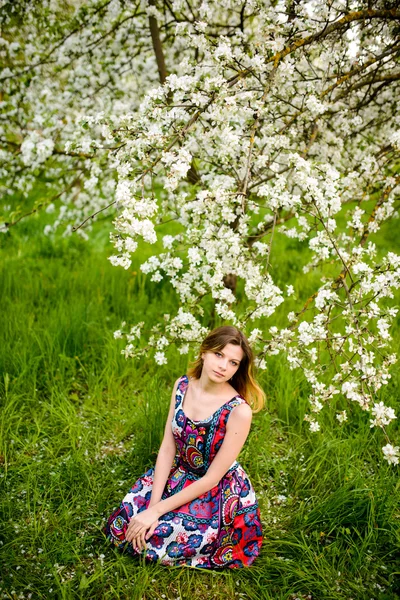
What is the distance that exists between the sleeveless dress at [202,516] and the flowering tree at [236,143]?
20.0 inches

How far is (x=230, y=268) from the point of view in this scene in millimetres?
2959

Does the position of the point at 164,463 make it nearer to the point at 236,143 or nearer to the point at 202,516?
the point at 202,516

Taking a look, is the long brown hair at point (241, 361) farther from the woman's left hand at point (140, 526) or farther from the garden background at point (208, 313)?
the woman's left hand at point (140, 526)

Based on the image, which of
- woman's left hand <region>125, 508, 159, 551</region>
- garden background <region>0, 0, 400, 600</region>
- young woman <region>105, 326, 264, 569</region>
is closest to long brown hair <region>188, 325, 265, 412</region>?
young woman <region>105, 326, 264, 569</region>

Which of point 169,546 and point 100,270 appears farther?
point 100,270

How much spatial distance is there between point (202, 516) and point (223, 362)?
0.72 m

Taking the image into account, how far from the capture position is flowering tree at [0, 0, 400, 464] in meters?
2.33

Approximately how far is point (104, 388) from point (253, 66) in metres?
2.27

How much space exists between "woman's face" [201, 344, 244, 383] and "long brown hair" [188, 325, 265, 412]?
19 millimetres

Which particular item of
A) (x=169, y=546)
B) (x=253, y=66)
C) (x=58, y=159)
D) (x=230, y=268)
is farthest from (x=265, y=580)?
(x=58, y=159)

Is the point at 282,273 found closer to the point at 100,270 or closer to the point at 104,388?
the point at 100,270

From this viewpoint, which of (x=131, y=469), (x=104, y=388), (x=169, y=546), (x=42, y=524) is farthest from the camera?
(x=104, y=388)

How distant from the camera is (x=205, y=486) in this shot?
223cm

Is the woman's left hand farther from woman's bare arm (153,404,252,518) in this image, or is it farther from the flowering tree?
the flowering tree
